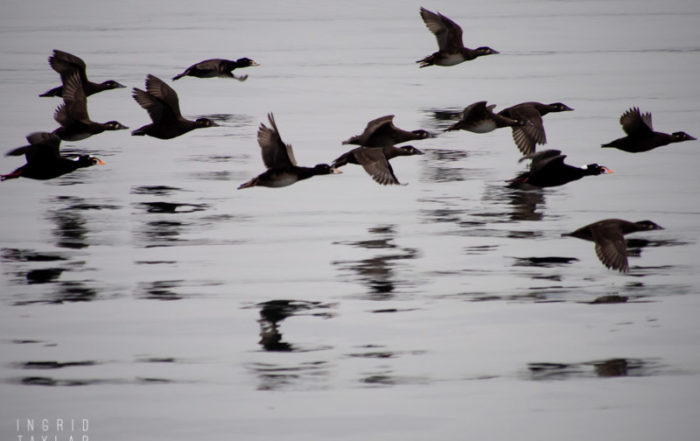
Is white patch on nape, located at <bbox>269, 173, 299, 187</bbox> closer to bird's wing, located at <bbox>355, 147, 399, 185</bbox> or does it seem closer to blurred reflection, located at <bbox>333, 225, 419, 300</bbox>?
bird's wing, located at <bbox>355, 147, 399, 185</bbox>

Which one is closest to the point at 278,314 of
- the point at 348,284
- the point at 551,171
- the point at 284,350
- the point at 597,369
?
the point at 284,350

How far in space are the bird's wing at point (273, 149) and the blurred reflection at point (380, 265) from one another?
1361 millimetres

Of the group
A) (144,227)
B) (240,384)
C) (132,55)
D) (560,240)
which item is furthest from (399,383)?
(132,55)

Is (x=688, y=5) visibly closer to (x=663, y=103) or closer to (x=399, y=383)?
(x=663, y=103)

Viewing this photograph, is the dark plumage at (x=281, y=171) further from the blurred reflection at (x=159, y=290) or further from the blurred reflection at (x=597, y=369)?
the blurred reflection at (x=597, y=369)

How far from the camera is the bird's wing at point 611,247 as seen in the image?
12.0 metres

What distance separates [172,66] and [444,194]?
47.3ft

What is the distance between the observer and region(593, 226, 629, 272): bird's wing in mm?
12031

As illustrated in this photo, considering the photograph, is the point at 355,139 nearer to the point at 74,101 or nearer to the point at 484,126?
the point at 484,126

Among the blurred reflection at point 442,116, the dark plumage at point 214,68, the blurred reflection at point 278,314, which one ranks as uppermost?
the dark plumage at point 214,68

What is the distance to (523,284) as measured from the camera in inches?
474

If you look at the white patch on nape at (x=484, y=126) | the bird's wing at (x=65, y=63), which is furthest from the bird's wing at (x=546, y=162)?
the bird's wing at (x=65, y=63)

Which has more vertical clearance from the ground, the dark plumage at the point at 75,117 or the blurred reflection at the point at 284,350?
the dark plumage at the point at 75,117

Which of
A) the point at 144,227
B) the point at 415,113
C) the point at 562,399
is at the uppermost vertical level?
the point at 415,113
